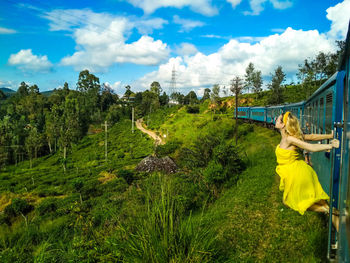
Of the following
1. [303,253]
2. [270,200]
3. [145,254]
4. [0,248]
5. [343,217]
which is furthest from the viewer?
[270,200]

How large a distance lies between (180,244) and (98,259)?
103 cm

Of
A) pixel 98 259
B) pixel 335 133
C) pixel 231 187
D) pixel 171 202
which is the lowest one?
pixel 231 187

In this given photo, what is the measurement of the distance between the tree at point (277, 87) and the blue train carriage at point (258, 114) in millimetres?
19907

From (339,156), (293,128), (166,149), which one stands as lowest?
(166,149)

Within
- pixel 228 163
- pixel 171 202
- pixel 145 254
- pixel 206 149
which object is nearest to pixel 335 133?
pixel 171 202

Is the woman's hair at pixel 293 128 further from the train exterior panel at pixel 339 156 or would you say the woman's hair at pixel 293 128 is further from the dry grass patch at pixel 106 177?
the dry grass patch at pixel 106 177

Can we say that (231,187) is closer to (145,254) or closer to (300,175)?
(300,175)

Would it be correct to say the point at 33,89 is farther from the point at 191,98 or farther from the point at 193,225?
the point at 193,225

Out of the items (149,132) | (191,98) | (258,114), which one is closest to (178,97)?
(191,98)

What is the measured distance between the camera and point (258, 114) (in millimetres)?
27422

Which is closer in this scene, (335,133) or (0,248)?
(335,133)

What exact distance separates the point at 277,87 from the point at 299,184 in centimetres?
5013

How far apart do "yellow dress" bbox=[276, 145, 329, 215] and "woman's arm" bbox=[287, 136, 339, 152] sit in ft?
0.66

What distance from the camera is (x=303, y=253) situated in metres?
3.77
